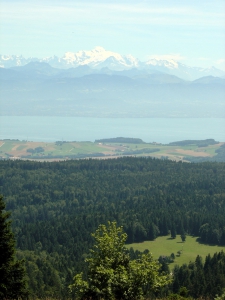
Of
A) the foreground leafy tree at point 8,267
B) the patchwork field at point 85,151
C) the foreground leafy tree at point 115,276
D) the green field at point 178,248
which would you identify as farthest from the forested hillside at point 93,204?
the patchwork field at point 85,151

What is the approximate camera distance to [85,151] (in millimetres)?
186875

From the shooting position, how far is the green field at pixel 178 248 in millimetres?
63719

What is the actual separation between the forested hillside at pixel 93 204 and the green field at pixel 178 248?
7.09 ft

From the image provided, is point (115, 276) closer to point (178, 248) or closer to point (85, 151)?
point (178, 248)

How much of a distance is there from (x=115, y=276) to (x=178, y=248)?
51134 mm

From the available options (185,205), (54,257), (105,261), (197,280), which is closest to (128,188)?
(185,205)

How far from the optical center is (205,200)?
9131 centimetres

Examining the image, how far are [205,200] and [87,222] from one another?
24.5 metres

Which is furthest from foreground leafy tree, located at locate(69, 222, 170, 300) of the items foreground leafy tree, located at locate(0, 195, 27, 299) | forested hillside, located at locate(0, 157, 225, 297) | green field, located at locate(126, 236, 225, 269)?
green field, located at locate(126, 236, 225, 269)

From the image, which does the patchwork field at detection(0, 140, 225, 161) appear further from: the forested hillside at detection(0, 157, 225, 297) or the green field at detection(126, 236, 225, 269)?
the green field at detection(126, 236, 225, 269)

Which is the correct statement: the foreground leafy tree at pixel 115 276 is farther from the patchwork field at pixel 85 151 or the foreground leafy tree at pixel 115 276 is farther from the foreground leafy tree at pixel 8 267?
the patchwork field at pixel 85 151

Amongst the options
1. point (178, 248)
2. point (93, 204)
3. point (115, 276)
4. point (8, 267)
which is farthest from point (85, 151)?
point (115, 276)

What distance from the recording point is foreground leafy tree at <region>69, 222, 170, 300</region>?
18.0 m

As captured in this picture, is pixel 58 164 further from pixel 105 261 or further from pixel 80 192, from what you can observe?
pixel 105 261
